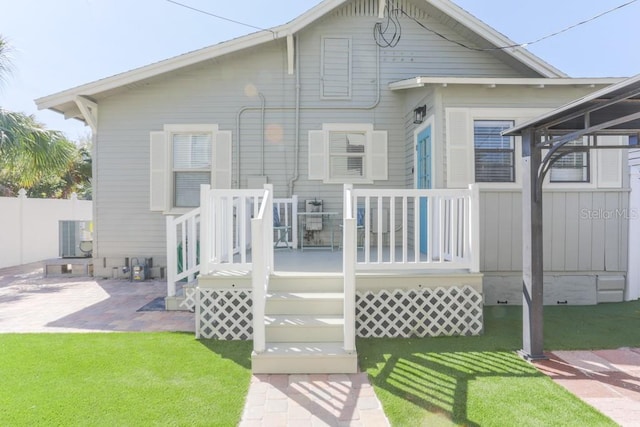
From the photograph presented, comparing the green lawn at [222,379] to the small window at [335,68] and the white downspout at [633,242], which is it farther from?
the small window at [335,68]

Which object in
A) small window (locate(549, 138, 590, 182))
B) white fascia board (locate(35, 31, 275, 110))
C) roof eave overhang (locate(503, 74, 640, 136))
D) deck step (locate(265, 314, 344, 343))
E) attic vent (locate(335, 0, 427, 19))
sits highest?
attic vent (locate(335, 0, 427, 19))

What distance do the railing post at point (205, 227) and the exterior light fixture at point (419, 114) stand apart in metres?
3.52

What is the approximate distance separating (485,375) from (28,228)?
35.2ft

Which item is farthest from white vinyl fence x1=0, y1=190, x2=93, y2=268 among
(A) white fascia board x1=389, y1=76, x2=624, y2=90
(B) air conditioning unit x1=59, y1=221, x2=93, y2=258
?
(A) white fascia board x1=389, y1=76, x2=624, y2=90

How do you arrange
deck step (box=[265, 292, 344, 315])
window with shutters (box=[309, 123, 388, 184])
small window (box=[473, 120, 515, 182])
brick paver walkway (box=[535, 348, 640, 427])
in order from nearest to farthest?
brick paver walkway (box=[535, 348, 640, 427]) < deck step (box=[265, 292, 344, 315]) < small window (box=[473, 120, 515, 182]) < window with shutters (box=[309, 123, 388, 184])

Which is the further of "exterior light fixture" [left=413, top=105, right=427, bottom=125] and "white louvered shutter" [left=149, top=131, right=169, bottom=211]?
"white louvered shutter" [left=149, top=131, right=169, bottom=211]

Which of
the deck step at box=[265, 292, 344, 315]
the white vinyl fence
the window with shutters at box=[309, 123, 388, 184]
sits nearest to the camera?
the deck step at box=[265, 292, 344, 315]

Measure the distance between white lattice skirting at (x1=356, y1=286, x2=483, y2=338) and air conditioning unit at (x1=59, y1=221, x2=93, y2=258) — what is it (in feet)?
21.2

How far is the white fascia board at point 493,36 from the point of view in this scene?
6.56m

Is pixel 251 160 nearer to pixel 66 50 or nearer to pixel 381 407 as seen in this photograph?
pixel 381 407

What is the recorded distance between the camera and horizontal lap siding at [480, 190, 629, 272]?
5.28 m

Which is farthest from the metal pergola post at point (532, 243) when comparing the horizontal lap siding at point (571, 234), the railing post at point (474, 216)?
the horizontal lap siding at point (571, 234)

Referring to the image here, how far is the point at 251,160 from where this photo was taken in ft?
23.2

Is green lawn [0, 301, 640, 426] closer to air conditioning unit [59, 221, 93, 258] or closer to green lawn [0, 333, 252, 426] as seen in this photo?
green lawn [0, 333, 252, 426]
